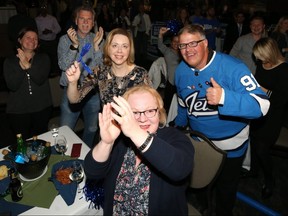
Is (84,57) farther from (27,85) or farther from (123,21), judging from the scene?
(123,21)

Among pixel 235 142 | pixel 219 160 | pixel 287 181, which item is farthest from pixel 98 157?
pixel 287 181

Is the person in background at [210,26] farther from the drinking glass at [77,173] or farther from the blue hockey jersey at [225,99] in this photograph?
the drinking glass at [77,173]

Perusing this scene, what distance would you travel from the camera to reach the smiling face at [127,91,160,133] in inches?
58.9

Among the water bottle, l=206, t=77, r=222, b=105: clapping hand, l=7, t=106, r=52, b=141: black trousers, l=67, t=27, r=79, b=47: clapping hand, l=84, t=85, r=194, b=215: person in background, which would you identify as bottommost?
l=7, t=106, r=52, b=141: black trousers

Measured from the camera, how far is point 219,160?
1915mm

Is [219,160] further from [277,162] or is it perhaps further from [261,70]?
[277,162]

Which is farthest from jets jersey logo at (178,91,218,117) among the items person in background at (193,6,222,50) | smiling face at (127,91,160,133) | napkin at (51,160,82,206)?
person in background at (193,6,222,50)

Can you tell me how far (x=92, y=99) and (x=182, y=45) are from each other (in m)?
1.35

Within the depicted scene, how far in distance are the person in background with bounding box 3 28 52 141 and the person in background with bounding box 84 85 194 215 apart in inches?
59.8

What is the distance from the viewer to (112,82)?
8.02 feet

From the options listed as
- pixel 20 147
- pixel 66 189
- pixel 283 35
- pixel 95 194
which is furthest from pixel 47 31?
pixel 95 194

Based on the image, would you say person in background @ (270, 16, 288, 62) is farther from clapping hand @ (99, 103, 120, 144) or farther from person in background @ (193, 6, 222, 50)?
clapping hand @ (99, 103, 120, 144)

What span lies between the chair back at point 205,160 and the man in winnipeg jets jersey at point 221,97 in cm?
21

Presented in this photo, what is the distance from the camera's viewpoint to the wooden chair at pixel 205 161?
1.92m
